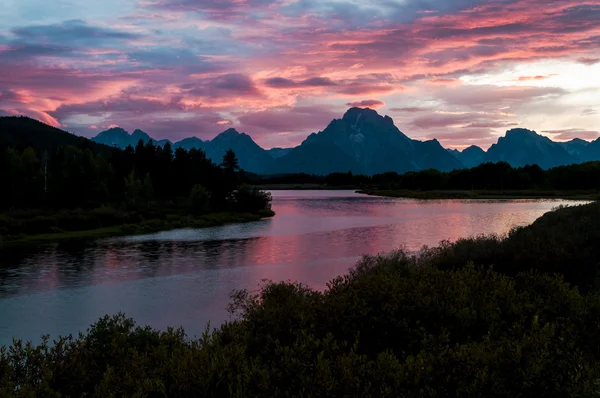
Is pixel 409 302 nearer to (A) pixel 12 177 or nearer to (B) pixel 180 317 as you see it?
(B) pixel 180 317

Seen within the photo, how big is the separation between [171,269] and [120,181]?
76.5 m

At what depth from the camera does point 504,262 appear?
79.5ft

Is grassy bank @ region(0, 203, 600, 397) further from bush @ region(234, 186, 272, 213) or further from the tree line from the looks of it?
bush @ region(234, 186, 272, 213)

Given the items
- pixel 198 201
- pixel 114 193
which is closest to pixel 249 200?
pixel 198 201

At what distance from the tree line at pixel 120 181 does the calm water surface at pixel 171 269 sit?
97.6 ft

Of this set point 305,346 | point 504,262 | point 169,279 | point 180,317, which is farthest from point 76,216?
point 305,346

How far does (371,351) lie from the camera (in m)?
12.8

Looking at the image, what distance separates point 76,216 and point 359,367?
A: 75.9m

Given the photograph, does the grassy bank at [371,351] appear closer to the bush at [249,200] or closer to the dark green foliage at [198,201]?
the dark green foliage at [198,201]

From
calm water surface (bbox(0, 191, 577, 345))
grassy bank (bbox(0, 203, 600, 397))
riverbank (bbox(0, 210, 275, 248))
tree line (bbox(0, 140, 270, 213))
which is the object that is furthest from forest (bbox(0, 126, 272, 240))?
grassy bank (bbox(0, 203, 600, 397))

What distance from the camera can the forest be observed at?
254 feet

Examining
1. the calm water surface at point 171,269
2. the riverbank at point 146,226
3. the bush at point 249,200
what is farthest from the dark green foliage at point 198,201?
the calm water surface at point 171,269

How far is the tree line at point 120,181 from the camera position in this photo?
94.8 m

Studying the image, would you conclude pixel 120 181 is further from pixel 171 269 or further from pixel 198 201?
pixel 171 269
